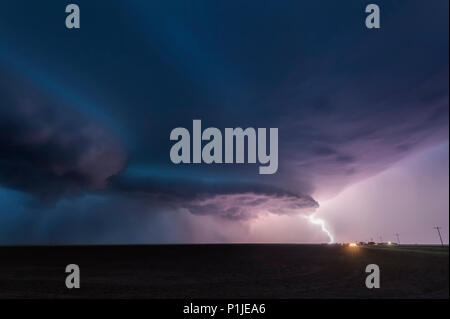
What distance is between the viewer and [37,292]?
2962 centimetres

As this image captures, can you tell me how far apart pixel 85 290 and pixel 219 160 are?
76.5ft

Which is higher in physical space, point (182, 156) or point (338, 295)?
point (182, 156)

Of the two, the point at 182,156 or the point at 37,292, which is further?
the point at 37,292
